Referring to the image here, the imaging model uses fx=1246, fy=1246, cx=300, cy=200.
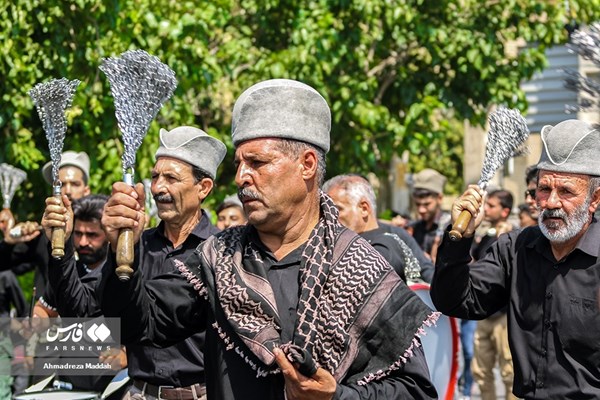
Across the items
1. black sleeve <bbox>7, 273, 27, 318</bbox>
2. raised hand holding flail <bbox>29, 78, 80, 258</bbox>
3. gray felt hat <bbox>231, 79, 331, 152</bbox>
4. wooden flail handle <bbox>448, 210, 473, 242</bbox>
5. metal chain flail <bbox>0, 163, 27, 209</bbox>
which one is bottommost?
black sleeve <bbox>7, 273, 27, 318</bbox>

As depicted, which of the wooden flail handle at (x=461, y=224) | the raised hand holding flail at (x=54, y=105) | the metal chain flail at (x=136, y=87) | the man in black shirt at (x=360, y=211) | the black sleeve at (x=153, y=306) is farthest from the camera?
the man in black shirt at (x=360, y=211)

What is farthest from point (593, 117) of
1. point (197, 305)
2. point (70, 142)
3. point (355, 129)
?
point (355, 129)

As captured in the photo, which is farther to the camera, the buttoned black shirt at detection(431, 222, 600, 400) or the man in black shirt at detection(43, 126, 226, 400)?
the man in black shirt at detection(43, 126, 226, 400)

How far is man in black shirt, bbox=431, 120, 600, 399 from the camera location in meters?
5.16

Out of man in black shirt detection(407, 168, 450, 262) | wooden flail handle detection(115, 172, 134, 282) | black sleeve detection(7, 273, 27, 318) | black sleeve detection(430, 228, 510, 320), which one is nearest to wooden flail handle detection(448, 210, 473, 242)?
black sleeve detection(430, 228, 510, 320)

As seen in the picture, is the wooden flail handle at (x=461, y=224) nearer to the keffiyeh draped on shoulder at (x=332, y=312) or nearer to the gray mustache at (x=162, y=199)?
the keffiyeh draped on shoulder at (x=332, y=312)

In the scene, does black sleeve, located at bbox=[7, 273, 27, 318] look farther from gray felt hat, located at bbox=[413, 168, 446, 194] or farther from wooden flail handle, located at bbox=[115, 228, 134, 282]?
wooden flail handle, located at bbox=[115, 228, 134, 282]

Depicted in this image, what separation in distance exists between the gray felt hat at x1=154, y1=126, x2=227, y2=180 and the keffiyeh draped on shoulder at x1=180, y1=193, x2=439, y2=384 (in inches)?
98.9

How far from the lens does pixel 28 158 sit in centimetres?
1077

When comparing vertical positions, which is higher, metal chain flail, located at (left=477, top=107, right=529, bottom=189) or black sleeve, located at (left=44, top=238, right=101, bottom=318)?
metal chain flail, located at (left=477, top=107, right=529, bottom=189)

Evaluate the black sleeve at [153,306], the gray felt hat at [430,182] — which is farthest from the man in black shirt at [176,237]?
the gray felt hat at [430,182]

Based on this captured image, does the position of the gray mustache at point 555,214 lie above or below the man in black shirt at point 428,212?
above

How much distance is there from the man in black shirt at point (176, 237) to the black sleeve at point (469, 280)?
136 cm

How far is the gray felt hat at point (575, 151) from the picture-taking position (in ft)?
17.6
